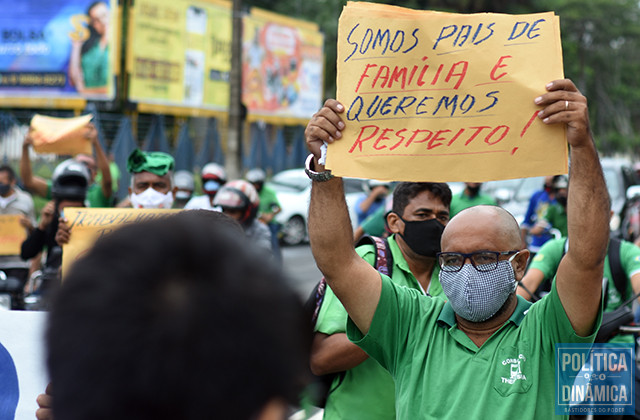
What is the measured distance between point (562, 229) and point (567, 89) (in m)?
6.23

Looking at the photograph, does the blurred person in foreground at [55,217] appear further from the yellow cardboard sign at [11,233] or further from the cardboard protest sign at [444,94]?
the cardboard protest sign at [444,94]

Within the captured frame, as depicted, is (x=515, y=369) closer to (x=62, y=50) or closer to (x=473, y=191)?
(x=473, y=191)

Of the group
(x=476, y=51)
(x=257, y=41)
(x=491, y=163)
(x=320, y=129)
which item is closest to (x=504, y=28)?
(x=476, y=51)

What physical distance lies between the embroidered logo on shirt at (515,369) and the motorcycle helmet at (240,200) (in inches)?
131

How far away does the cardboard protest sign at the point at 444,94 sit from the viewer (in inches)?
94.0

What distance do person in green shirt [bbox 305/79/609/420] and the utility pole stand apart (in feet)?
42.8

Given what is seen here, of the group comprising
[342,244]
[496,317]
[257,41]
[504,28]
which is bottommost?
[496,317]

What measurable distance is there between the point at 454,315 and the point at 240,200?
3.18 metres

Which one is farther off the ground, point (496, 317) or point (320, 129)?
point (320, 129)

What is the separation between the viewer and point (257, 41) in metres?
26.5

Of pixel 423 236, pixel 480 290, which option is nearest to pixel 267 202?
pixel 423 236

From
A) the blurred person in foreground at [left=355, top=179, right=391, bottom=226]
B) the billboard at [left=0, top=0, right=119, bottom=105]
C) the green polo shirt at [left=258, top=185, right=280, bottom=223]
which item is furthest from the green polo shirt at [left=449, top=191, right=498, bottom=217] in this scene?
the billboard at [left=0, top=0, right=119, bottom=105]

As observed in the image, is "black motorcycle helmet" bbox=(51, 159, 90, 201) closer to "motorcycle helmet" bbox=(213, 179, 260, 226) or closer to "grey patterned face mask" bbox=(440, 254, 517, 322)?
"motorcycle helmet" bbox=(213, 179, 260, 226)

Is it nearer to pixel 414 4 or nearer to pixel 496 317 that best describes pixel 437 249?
pixel 496 317
